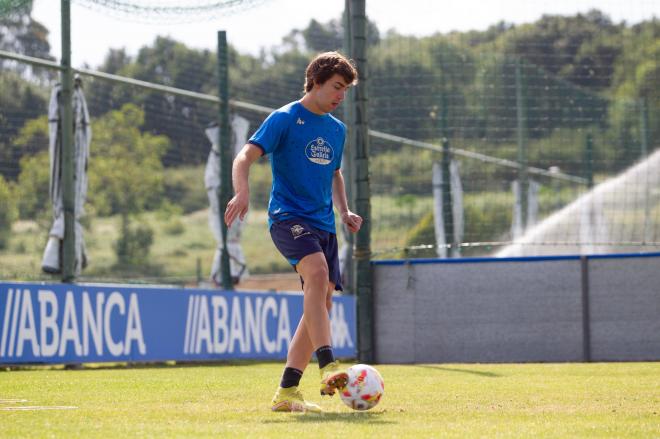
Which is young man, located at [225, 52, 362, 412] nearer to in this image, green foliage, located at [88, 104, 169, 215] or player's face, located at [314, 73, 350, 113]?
player's face, located at [314, 73, 350, 113]

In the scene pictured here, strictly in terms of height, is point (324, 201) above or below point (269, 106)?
below

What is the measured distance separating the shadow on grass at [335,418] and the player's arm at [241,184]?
3.18ft

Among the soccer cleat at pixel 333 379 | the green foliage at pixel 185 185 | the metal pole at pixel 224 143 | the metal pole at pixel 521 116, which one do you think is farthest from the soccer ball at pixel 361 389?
the metal pole at pixel 521 116

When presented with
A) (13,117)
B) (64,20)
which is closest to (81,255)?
(13,117)

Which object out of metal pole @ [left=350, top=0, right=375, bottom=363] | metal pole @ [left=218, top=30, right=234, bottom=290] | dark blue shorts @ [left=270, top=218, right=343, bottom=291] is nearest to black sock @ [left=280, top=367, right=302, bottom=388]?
dark blue shorts @ [left=270, top=218, right=343, bottom=291]

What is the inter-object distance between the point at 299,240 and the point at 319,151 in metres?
0.51

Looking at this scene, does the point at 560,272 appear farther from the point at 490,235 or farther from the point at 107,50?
the point at 107,50

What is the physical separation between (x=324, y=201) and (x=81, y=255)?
7.12m

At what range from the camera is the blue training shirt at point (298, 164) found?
629 centimetres

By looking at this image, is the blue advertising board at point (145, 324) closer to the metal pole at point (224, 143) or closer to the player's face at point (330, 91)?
the metal pole at point (224, 143)

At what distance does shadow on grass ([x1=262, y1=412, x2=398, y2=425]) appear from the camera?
5.37 m

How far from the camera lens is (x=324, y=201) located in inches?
252

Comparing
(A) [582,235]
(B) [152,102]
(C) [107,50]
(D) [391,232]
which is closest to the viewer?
→ (B) [152,102]

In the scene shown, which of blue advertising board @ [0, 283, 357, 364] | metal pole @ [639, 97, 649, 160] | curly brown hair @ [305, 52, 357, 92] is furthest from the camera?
metal pole @ [639, 97, 649, 160]
